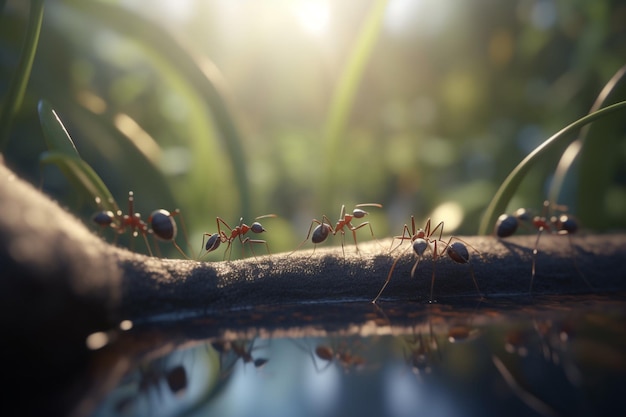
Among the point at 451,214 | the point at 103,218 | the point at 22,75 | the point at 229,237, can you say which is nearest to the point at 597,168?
the point at 451,214

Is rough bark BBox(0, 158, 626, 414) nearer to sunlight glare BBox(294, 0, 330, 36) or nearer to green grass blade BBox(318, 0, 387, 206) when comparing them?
green grass blade BBox(318, 0, 387, 206)

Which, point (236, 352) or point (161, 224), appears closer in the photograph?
point (236, 352)

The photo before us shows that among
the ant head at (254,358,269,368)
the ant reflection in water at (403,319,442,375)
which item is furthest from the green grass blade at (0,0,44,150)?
the ant reflection in water at (403,319,442,375)

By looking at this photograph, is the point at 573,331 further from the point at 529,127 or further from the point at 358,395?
the point at 529,127

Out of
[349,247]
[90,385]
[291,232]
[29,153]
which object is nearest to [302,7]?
[291,232]

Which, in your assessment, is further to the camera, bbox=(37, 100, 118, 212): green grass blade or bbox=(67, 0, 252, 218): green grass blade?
bbox=(67, 0, 252, 218): green grass blade

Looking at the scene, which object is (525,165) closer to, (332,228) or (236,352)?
(332,228)
